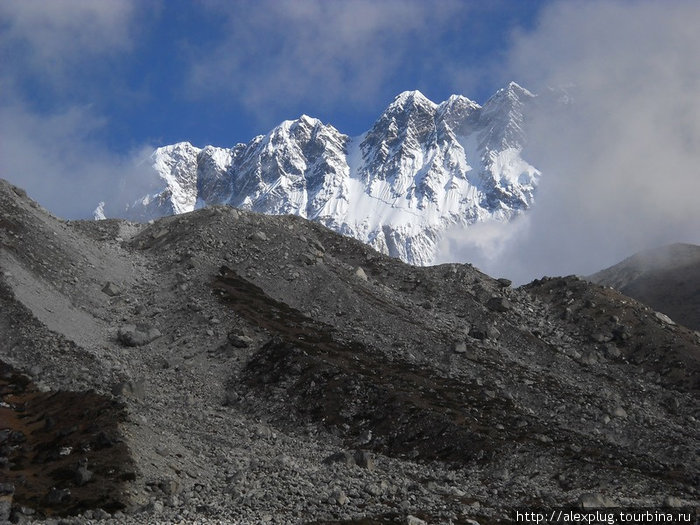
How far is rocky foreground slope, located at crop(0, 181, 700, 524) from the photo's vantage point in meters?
38.8

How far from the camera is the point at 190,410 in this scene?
55156mm

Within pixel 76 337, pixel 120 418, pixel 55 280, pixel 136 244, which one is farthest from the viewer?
pixel 136 244

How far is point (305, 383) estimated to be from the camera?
64.2 m

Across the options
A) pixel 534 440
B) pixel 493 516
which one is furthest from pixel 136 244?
pixel 493 516

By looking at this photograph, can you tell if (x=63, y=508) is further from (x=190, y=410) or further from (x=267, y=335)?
(x=267, y=335)

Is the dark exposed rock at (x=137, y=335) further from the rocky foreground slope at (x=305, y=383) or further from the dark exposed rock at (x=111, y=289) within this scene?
the dark exposed rock at (x=111, y=289)

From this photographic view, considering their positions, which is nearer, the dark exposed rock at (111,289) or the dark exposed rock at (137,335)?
the dark exposed rock at (137,335)

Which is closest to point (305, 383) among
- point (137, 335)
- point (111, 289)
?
point (137, 335)

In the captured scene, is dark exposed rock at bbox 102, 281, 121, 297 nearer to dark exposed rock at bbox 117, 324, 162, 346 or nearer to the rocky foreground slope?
the rocky foreground slope

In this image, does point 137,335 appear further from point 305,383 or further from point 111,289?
point 305,383

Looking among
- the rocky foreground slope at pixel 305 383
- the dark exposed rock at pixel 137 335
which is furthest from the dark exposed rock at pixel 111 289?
the dark exposed rock at pixel 137 335

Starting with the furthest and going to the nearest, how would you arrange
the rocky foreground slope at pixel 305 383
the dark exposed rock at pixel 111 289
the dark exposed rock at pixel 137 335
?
the dark exposed rock at pixel 111 289, the dark exposed rock at pixel 137 335, the rocky foreground slope at pixel 305 383

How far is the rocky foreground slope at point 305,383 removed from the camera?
38844mm

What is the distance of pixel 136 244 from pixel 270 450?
63351 millimetres
